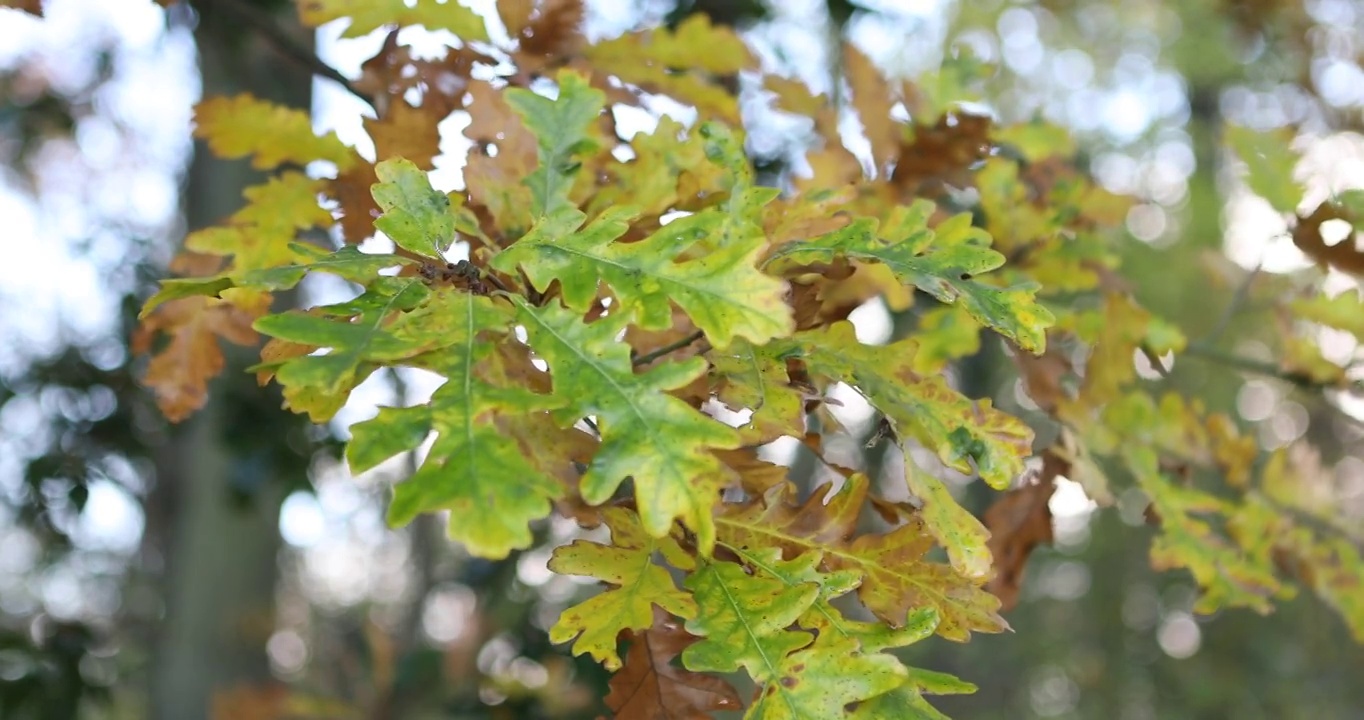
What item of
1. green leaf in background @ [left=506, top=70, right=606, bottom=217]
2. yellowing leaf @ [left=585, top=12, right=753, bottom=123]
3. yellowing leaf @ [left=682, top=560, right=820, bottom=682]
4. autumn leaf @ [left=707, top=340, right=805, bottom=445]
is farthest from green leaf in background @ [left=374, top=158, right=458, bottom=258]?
yellowing leaf @ [left=585, top=12, right=753, bottom=123]

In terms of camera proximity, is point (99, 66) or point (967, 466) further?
point (99, 66)

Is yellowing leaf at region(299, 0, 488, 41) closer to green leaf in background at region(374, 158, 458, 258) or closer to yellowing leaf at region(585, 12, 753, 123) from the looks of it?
yellowing leaf at region(585, 12, 753, 123)

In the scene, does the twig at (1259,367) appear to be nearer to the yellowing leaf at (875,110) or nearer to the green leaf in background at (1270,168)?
the green leaf in background at (1270,168)

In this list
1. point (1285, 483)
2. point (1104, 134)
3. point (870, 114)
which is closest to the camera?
point (870, 114)

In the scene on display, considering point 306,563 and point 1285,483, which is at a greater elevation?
point 1285,483

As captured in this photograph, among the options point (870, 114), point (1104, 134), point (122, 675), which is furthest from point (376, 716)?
point (1104, 134)

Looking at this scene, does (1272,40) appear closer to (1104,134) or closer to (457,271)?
(1104,134)
